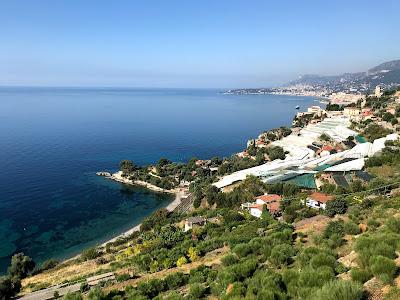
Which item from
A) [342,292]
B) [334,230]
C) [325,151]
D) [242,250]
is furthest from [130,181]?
[342,292]

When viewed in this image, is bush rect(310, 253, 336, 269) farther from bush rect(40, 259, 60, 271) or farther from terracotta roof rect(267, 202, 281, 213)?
bush rect(40, 259, 60, 271)

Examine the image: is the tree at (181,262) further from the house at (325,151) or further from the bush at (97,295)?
the house at (325,151)

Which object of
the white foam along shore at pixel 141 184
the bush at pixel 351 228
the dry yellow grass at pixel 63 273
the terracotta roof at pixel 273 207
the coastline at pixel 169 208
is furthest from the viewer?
the white foam along shore at pixel 141 184

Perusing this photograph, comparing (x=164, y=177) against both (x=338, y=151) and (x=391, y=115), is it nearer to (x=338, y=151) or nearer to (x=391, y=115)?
(x=338, y=151)

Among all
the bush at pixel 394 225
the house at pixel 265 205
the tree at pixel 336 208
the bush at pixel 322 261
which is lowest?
the house at pixel 265 205

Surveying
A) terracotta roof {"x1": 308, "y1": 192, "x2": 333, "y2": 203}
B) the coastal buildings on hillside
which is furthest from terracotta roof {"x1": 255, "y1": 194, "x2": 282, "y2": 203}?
terracotta roof {"x1": 308, "y1": 192, "x2": 333, "y2": 203}

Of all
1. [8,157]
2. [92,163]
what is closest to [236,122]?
[92,163]

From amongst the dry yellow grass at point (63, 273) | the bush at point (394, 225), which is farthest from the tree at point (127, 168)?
the bush at point (394, 225)
